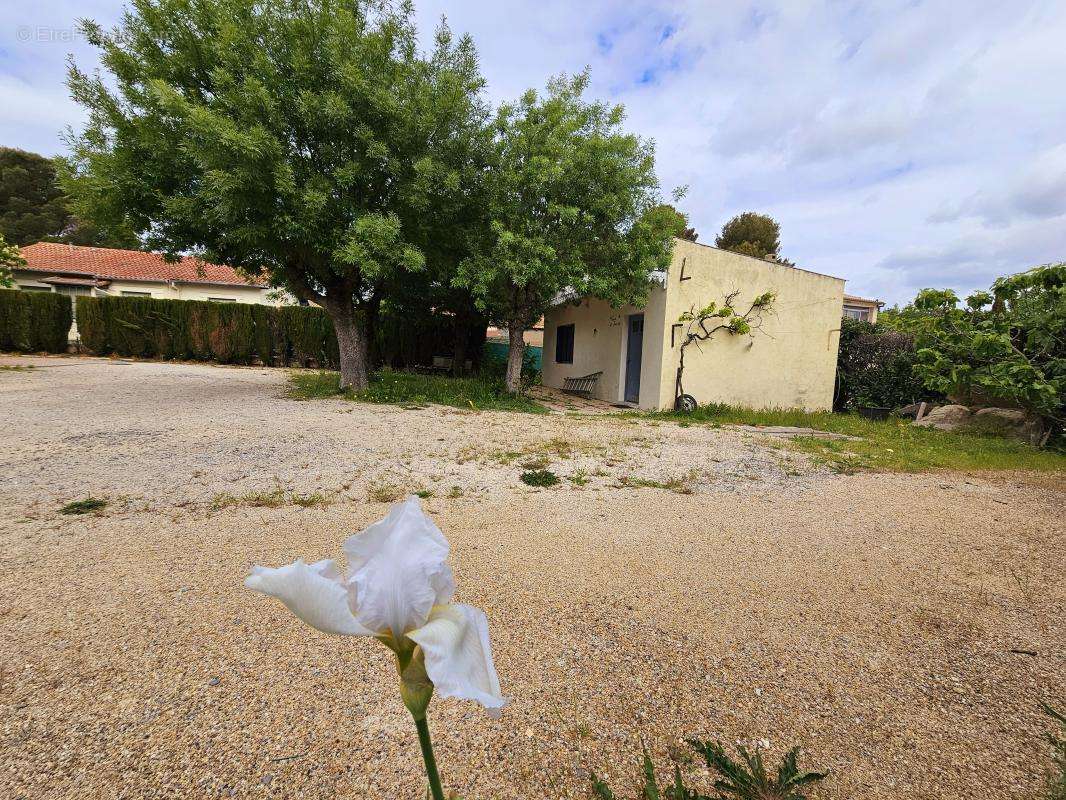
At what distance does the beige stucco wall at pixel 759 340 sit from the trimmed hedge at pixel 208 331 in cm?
1092

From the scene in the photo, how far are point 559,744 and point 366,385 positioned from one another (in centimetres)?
852

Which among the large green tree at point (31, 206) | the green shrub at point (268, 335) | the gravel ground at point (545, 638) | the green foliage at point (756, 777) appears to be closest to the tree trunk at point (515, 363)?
the gravel ground at point (545, 638)

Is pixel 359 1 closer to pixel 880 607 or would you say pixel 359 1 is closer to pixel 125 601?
pixel 125 601

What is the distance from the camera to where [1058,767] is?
1185mm

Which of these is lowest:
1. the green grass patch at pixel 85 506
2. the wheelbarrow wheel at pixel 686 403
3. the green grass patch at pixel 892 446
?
the green grass patch at pixel 85 506

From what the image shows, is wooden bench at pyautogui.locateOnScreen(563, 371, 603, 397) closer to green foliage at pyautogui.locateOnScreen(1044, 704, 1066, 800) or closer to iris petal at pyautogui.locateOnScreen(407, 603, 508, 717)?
green foliage at pyautogui.locateOnScreen(1044, 704, 1066, 800)

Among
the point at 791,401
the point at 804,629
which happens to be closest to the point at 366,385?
the point at 804,629

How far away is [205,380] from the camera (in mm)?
9953

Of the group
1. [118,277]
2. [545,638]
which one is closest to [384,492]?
[545,638]

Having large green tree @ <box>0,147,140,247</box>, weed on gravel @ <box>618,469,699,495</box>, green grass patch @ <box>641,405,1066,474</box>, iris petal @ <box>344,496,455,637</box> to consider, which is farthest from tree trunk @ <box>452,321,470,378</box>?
large green tree @ <box>0,147,140,247</box>

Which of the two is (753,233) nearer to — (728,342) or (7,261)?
(728,342)

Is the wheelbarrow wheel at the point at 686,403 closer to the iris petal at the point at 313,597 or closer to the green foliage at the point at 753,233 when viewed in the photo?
the iris petal at the point at 313,597

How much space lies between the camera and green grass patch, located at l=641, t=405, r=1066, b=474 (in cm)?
519

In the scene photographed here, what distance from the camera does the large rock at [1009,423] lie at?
23.7 feet
